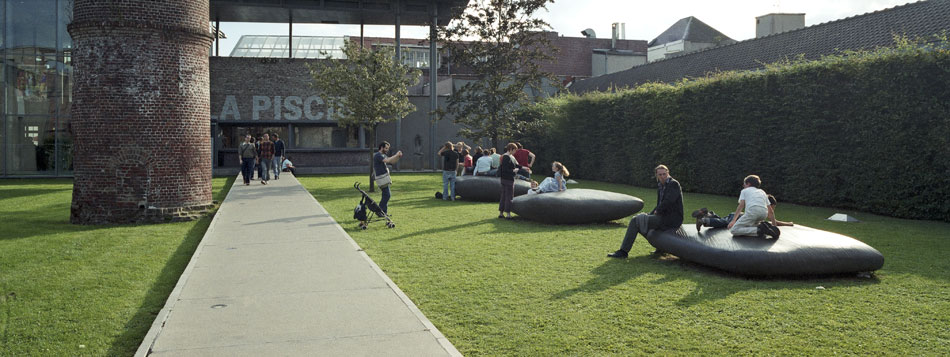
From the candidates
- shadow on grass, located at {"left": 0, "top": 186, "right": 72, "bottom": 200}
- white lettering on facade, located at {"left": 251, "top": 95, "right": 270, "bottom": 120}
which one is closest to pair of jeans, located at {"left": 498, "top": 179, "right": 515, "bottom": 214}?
shadow on grass, located at {"left": 0, "top": 186, "right": 72, "bottom": 200}

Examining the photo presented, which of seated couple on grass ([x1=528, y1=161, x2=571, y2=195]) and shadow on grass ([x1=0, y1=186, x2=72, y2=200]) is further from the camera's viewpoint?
shadow on grass ([x1=0, y1=186, x2=72, y2=200])

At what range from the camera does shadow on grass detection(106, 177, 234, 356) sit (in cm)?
504

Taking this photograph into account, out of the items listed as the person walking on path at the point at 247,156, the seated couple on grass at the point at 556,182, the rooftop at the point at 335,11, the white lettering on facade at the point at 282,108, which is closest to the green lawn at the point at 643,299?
the seated couple on grass at the point at 556,182

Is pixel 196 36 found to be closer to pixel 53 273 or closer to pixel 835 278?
pixel 53 273

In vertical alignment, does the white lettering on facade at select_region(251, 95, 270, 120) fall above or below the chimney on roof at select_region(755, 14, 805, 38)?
below

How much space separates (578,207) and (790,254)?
198 inches

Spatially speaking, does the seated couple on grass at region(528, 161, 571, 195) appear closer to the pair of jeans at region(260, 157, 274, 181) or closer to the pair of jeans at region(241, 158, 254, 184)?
the pair of jeans at region(241, 158, 254, 184)

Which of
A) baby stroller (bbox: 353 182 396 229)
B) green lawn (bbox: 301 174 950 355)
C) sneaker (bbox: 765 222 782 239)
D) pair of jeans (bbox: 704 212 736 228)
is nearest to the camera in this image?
green lawn (bbox: 301 174 950 355)

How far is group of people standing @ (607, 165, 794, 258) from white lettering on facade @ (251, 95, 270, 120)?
27580 mm

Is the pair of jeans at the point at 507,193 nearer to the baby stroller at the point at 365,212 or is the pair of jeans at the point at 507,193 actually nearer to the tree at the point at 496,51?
the baby stroller at the point at 365,212

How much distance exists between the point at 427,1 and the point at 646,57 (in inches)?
1158

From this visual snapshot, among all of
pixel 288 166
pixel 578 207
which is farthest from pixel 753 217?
pixel 288 166

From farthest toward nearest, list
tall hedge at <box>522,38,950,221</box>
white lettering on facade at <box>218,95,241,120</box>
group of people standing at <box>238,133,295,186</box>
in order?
white lettering on facade at <box>218,95,241,120</box> → group of people standing at <box>238,133,295,186</box> → tall hedge at <box>522,38,950,221</box>

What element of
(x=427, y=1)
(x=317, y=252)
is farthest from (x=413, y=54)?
(x=317, y=252)
